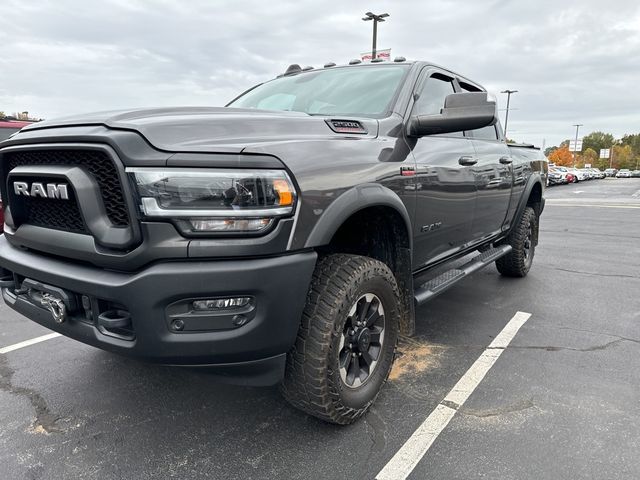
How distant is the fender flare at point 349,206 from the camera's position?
6.78ft

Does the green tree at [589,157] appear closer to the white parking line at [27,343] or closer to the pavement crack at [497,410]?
the pavement crack at [497,410]

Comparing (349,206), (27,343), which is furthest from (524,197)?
(27,343)

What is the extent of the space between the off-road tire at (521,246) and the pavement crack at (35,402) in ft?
14.3

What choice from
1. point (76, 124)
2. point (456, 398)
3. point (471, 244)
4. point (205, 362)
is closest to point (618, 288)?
point (471, 244)

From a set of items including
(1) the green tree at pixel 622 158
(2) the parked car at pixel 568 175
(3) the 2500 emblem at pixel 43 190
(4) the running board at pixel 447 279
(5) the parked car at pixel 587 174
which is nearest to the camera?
(3) the 2500 emblem at pixel 43 190

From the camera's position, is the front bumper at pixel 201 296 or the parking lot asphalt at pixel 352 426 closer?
the front bumper at pixel 201 296

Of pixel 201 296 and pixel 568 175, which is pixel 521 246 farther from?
pixel 568 175

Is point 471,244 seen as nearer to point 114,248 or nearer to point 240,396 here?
point 240,396

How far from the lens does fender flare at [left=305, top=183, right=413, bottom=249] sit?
207 cm

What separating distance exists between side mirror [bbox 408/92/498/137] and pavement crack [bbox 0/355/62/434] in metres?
2.63

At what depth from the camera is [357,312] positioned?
247 cm

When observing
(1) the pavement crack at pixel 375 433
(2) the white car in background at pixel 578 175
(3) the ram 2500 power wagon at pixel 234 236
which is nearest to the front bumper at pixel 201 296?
(3) the ram 2500 power wagon at pixel 234 236

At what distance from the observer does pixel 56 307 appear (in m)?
2.07

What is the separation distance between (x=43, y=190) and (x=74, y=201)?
0.22m
